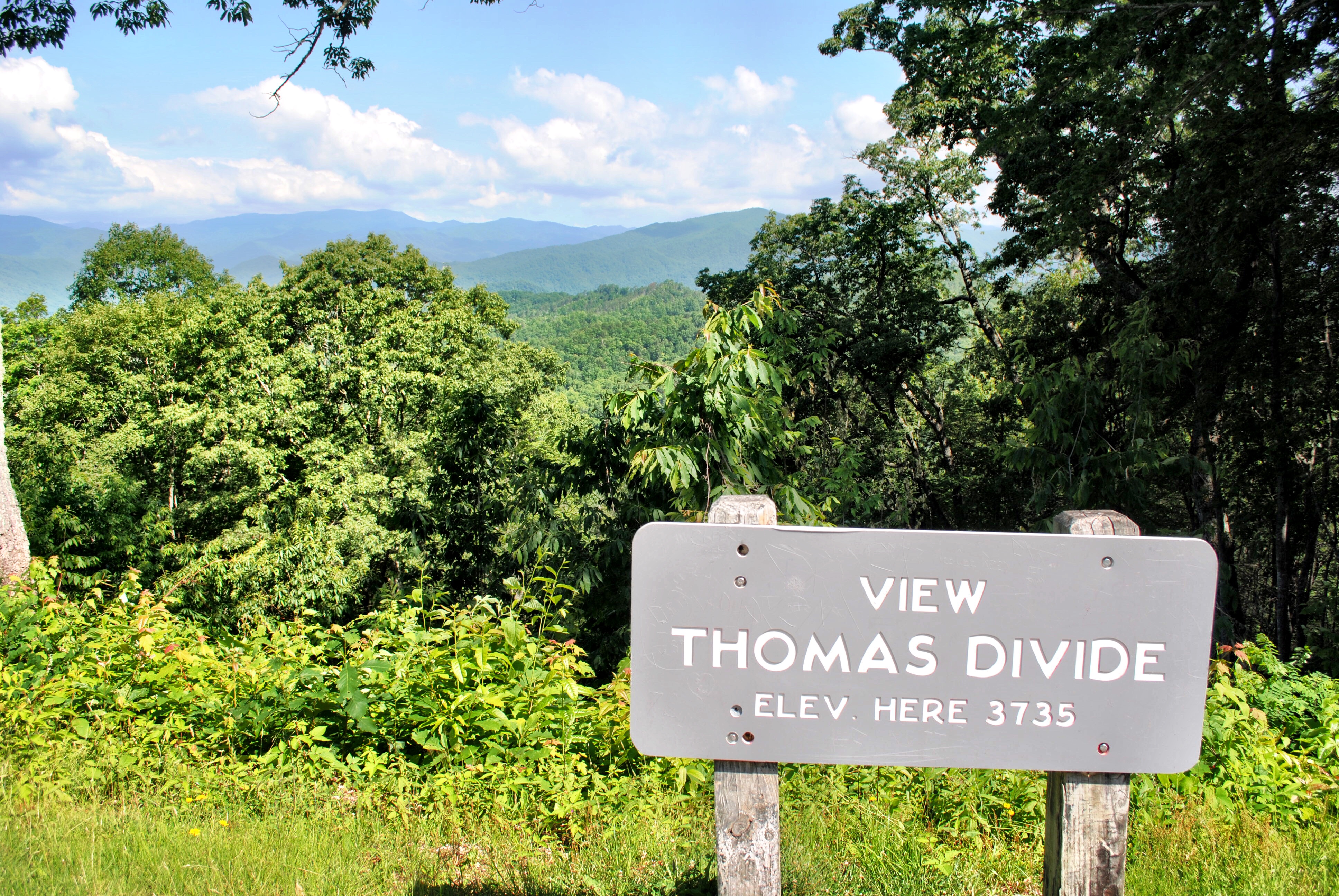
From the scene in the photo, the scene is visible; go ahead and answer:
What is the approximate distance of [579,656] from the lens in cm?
596

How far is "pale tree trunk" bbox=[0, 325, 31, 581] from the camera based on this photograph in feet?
18.6

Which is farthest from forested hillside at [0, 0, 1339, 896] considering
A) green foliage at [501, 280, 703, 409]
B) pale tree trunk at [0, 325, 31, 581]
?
green foliage at [501, 280, 703, 409]

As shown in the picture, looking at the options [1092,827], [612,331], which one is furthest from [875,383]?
[612,331]

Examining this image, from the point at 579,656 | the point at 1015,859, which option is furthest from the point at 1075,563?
the point at 579,656

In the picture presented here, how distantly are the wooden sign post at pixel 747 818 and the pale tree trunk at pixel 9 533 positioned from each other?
6531 millimetres

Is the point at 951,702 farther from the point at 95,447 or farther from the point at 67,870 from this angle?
the point at 95,447

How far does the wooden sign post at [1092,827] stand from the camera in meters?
1.22

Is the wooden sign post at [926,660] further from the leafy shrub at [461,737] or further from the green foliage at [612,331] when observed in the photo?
the green foliage at [612,331]

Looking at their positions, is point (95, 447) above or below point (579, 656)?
above

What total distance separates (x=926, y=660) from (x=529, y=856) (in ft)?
4.80

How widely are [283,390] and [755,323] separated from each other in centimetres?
1567

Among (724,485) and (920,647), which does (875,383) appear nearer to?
(724,485)

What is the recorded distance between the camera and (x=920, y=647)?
124 cm

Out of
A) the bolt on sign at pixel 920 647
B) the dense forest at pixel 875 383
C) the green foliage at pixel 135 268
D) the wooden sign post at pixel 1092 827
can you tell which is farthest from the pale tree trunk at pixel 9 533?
the green foliage at pixel 135 268
